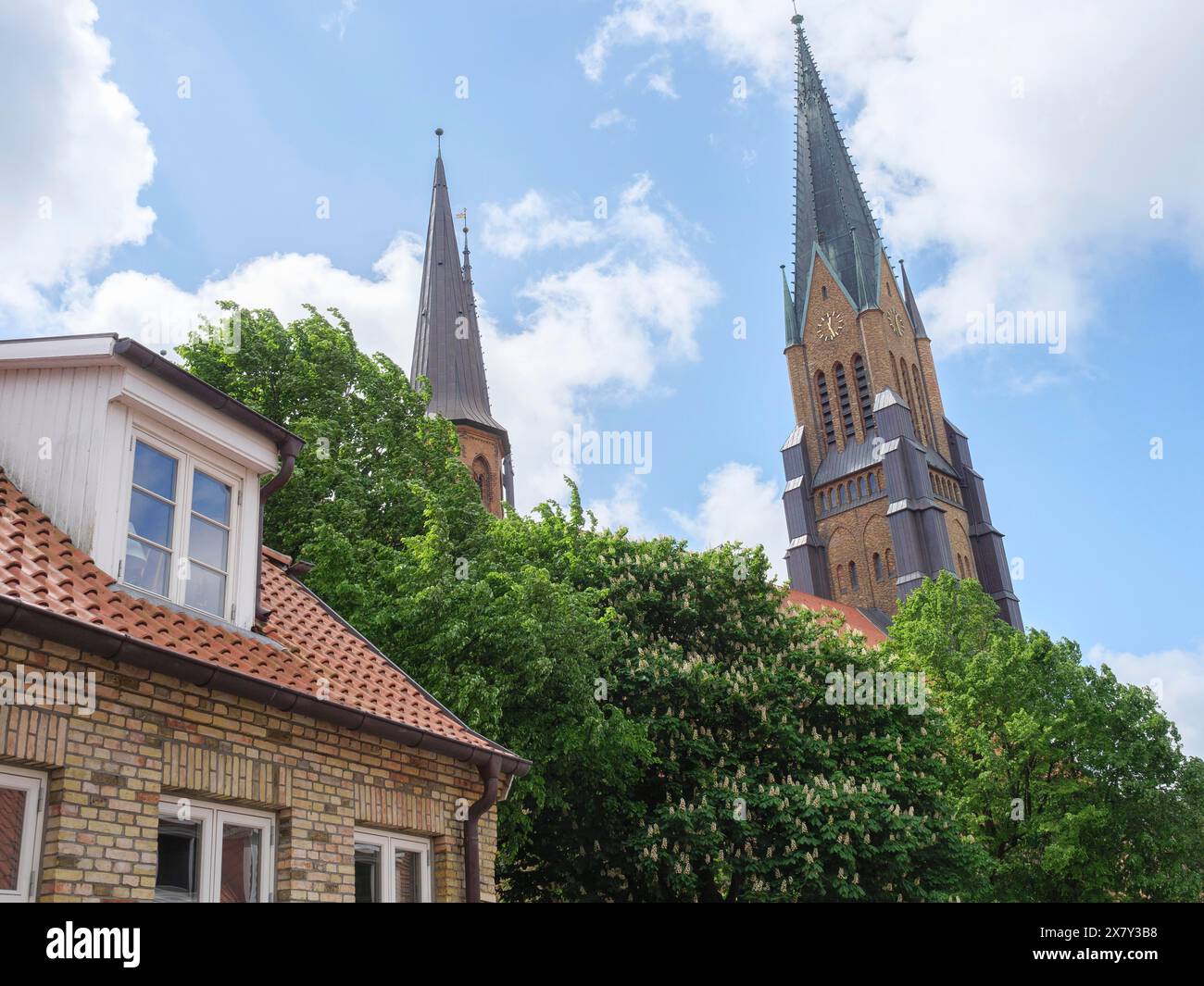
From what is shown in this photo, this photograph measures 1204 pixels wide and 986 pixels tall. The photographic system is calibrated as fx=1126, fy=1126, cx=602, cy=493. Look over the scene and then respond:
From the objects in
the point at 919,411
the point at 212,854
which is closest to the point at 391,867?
the point at 212,854

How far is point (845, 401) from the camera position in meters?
74.5

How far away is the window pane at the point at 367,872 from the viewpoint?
846cm

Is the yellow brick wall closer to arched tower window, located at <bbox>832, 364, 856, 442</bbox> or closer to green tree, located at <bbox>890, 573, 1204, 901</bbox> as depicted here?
green tree, located at <bbox>890, 573, 1204, 901</bbox>

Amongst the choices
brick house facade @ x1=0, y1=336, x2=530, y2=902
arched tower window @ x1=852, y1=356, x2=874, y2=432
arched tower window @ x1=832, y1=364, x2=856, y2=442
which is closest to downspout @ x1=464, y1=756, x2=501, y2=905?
brick house facade @ x1=0, y1=336, x2=530, y2=902

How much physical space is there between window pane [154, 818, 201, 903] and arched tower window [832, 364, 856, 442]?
68.9 m

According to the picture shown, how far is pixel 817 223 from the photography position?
264 ft

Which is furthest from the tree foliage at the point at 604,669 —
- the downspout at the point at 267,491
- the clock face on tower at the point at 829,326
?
the clock face on tower at the point at 829,326

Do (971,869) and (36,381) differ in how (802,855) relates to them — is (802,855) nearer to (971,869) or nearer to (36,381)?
(971,869)

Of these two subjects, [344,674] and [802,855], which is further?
[802,855]

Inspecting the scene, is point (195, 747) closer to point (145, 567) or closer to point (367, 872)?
point (145, 567)

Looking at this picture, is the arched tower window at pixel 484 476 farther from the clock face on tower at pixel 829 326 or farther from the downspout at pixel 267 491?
the downspout at pixel 267 491

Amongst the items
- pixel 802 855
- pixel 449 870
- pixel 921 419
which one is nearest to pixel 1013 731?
pixel 802 855

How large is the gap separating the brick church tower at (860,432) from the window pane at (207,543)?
5918cm
